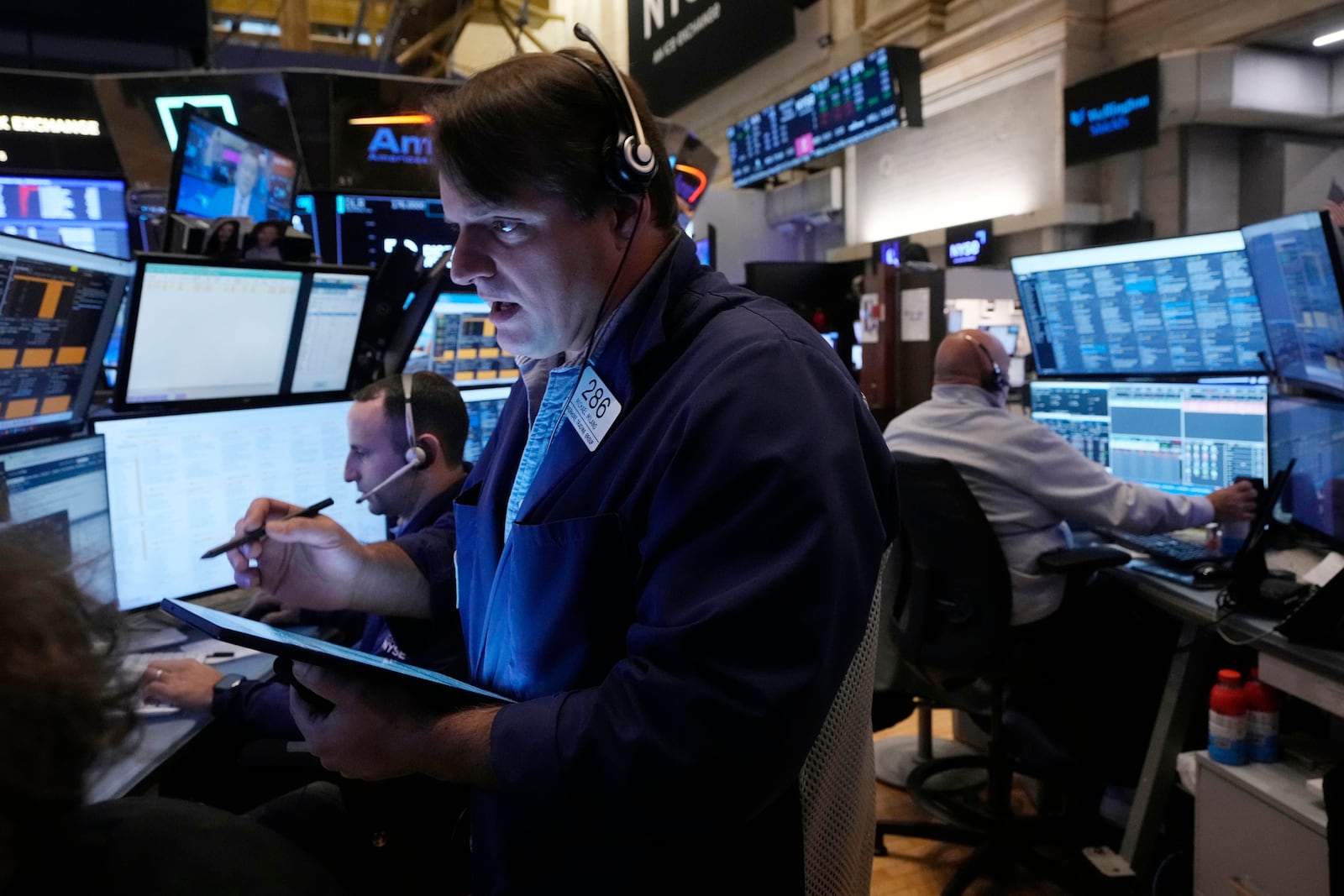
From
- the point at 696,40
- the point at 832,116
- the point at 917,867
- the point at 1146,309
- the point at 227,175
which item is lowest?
the point at 917,867

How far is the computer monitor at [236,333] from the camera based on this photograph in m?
1.65

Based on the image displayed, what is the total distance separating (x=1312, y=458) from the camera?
1.98m

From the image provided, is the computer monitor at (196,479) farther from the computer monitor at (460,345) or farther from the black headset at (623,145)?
the black headset at (623,145)

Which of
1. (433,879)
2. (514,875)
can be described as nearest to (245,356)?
(433,879)

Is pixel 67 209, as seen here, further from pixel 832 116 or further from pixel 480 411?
pixel 832 116

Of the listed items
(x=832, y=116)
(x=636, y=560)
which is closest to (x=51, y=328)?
(x=636, y=560)

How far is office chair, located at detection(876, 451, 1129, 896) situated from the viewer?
85.1 inches

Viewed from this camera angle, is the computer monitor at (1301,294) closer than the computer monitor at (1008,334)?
Yes

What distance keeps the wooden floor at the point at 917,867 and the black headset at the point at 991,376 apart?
1261 mm

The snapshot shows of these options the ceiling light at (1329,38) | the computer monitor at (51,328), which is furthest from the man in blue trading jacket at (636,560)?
the ceiling light at (1329,38)

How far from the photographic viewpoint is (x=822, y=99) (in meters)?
7.42

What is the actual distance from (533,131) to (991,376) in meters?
1.86

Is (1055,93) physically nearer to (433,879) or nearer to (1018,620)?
(1018,620)

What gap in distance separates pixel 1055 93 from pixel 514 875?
22.9ft
